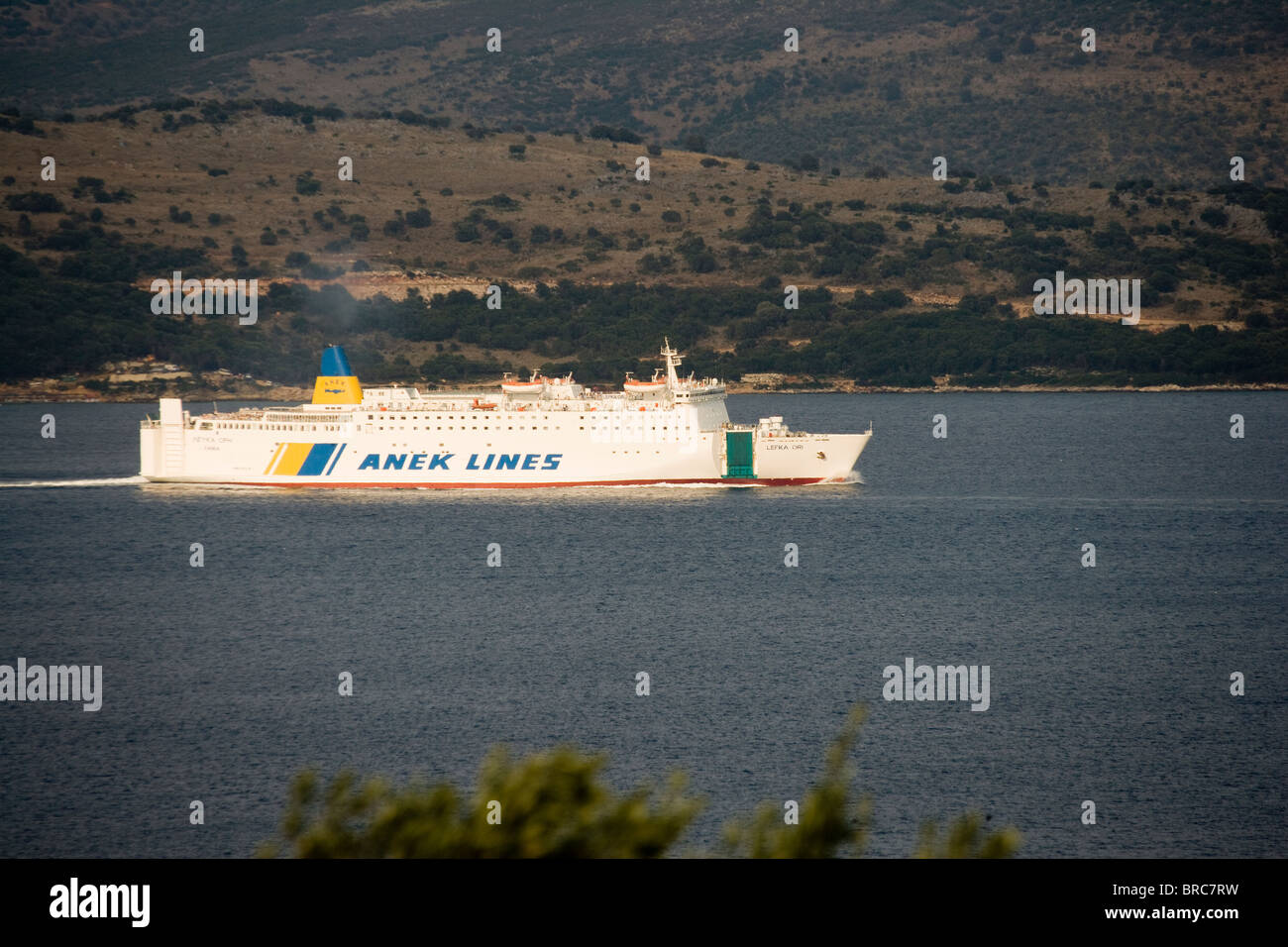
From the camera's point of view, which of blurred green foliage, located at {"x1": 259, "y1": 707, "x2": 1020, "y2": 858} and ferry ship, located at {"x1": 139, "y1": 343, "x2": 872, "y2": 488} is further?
ferry ship, located at {"x1": 139, "y1": 343, "x2": 872, "y2": 488}

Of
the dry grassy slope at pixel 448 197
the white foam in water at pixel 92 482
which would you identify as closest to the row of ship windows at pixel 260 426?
the white foam in water at pixel 92 482

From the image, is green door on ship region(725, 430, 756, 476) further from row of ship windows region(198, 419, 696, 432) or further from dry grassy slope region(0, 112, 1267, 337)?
dry grassy slope region(0, 112, 1267, 337)

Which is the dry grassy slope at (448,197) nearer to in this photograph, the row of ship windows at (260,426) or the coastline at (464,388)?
the coastline at (464,388)

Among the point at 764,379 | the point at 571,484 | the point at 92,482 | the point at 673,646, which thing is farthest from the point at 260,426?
the point at 764,379

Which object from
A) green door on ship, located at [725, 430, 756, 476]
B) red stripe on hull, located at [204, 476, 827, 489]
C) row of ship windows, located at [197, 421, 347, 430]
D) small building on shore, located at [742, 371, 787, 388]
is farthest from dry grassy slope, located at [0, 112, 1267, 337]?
green door on ship, located at [725, 430, 756, 476]

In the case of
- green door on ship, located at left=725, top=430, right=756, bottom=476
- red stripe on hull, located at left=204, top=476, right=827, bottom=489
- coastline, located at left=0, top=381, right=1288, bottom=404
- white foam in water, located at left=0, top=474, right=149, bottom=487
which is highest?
coastline, located at left=0, top=381, right=1288, bottom=404

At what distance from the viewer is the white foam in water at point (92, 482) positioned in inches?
2414

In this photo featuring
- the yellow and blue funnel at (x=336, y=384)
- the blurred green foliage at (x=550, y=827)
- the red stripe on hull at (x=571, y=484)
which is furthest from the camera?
the yellow and blue funnel at (x=336, y=384)

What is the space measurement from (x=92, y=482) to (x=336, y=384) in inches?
439

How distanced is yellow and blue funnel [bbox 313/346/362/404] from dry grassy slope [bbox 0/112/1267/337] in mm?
65370

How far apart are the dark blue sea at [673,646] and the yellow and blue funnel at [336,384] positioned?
3.49 metres

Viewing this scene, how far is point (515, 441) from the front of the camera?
55750 mm

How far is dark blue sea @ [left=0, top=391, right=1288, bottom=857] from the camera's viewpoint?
24.2 meters

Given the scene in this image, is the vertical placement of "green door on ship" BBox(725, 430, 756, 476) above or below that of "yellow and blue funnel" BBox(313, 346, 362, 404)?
below
